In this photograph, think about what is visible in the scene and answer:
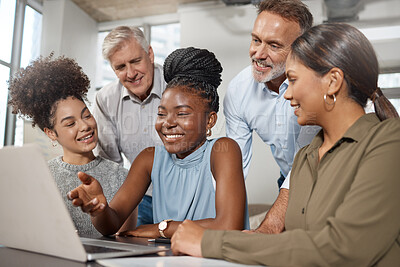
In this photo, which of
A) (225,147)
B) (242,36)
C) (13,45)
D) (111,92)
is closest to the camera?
(225,147)

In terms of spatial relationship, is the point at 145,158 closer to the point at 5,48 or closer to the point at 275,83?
the point at 275,83

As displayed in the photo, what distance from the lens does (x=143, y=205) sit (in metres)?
2.12

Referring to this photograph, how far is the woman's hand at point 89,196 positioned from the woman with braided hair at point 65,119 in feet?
1.85

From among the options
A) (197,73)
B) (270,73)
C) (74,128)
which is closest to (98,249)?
(197,73)

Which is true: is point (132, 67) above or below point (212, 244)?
above

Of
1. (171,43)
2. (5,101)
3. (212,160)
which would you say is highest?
(171,43)

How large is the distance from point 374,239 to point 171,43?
5.10 metres

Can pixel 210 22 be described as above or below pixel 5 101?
above

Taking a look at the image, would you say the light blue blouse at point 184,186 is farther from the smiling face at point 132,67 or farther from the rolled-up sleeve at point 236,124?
the smiling face at point 132,67

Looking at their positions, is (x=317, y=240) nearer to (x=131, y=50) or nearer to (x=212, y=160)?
(x=212, y=160)

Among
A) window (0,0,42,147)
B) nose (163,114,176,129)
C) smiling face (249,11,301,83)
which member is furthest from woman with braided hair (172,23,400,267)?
window (0,0,42,147)

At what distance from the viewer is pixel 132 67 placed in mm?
2258

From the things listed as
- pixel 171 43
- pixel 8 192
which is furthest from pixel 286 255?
pixel 171 43

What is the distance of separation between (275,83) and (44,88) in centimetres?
111
